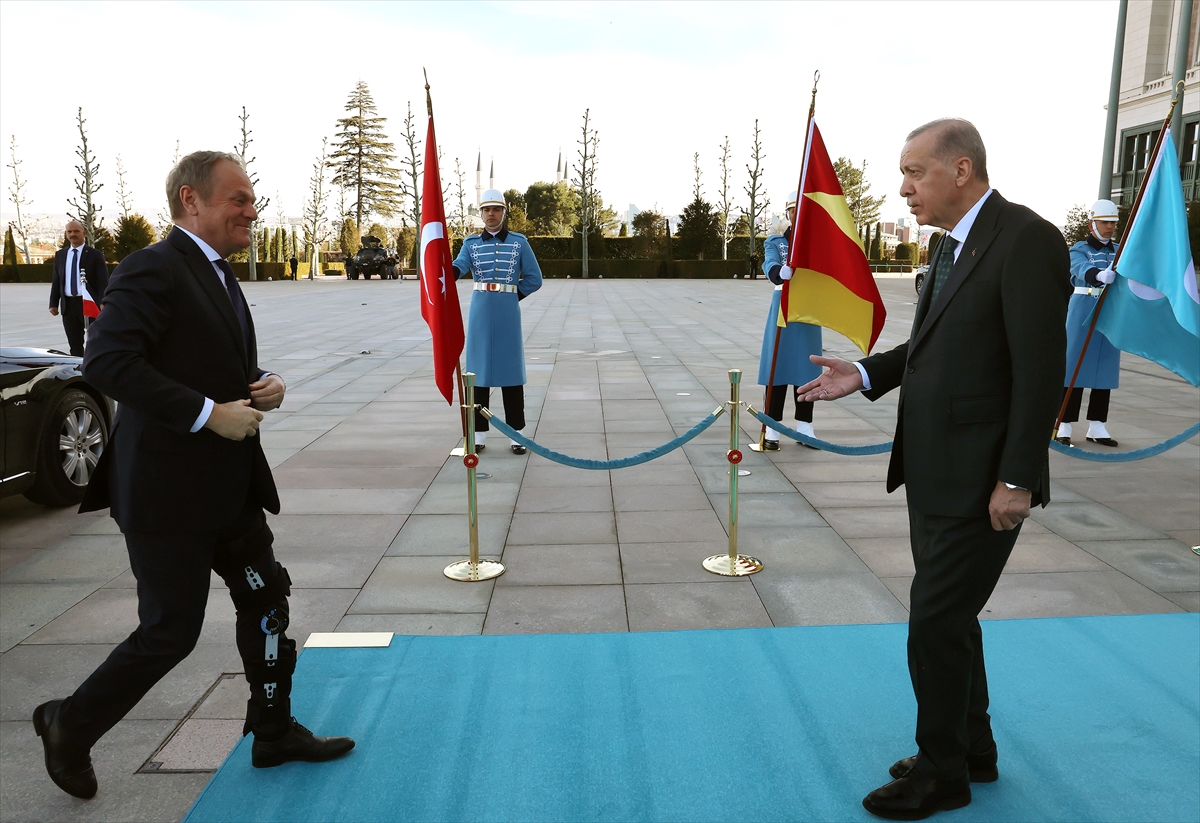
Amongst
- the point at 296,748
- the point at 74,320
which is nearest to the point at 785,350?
the point at 296,748

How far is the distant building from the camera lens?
36.8 m

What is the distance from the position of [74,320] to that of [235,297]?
11.1 meters

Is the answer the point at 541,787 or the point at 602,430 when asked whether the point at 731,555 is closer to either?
the point at 541,787

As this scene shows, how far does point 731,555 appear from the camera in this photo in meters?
4.79

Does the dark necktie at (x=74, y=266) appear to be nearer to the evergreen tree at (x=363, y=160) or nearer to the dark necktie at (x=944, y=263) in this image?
the dark necktie at (x=944, y=263)

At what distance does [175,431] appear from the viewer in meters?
2.45

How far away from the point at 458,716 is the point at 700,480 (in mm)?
3665

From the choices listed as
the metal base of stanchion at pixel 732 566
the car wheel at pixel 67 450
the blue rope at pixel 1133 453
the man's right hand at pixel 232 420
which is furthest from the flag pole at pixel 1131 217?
the car wheel at pixel 67 450

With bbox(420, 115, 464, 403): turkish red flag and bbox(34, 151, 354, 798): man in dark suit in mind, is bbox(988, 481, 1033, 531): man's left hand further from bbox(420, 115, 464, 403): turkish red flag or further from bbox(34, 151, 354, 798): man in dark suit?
bbox(420, 115, 464, 403): turkish red flag

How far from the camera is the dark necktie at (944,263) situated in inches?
101

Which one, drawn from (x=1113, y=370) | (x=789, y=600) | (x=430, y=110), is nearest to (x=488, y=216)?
(x=430, y=110)

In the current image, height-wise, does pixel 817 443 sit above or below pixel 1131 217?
below

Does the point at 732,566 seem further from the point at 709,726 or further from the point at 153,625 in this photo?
the point at 153,625

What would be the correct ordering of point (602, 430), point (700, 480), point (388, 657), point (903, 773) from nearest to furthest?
1. point (903, 773)
2. point (388, 657)
3. point (700, 480)
4. point (602, 430)
